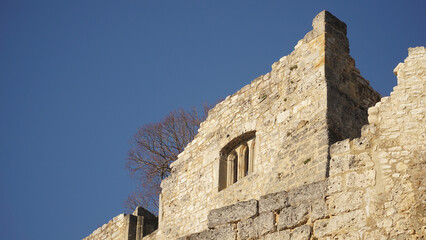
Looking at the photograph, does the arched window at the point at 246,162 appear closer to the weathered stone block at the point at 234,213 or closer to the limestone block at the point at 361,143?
the weathered stone block at the point at 234,213

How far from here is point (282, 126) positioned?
1280cm

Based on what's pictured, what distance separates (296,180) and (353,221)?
369 cm

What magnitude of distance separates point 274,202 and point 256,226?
333 millimetres

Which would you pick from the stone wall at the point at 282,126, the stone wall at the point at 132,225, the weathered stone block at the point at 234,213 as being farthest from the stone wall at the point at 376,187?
the stone wall at the point at 132,225

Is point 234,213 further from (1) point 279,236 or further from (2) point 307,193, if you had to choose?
(2) point 307,193

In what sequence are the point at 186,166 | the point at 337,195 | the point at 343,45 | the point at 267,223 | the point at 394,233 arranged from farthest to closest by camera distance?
1. the point at 186,166
2. the point at 343,45
3. the point at 267,223
4. the point at 337,195
5. the point at 394,233

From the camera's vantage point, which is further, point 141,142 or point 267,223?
point 141,142

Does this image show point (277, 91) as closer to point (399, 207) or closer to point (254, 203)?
point (254, 203)

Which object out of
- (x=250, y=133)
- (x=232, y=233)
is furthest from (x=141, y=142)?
(x=232, y=233)

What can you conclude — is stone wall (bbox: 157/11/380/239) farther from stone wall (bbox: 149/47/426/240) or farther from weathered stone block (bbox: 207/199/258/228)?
stone wall (bbox: 149/47/426/240)

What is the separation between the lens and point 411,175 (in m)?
7.50

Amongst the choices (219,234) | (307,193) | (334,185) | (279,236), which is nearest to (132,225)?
(219,234)

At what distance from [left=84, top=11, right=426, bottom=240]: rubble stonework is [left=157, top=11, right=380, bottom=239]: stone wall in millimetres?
21

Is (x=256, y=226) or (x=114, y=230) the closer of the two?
(x=256, y=226)
